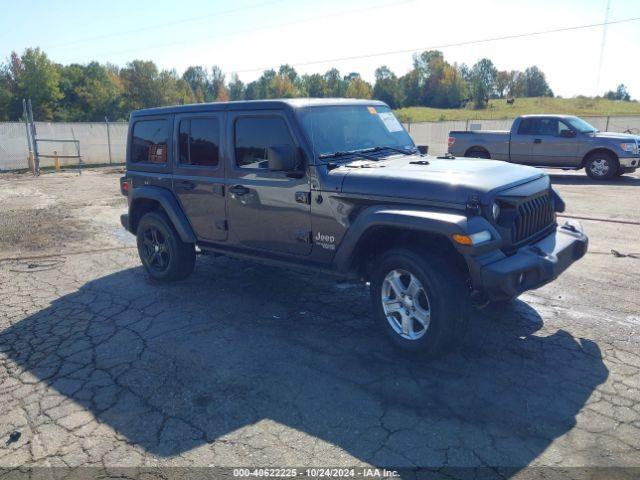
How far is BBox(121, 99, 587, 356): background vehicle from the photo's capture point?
386 cm

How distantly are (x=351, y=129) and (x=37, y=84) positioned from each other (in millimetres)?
62952

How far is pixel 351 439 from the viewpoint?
3201 mm

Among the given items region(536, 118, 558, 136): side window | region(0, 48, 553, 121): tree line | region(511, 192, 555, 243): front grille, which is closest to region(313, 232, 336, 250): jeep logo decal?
A: region(511, 192, 555, 243): front grille

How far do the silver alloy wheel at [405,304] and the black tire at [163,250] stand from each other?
2792mm

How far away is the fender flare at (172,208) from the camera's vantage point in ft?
19.2

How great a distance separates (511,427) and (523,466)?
0.38 m

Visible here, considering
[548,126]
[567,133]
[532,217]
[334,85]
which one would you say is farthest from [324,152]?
[334,85]

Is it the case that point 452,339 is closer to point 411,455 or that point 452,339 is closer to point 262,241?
point 411,455

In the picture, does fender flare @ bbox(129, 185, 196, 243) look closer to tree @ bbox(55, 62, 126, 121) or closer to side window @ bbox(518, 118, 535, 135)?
side window @ bbox(518, 118, 535, 135)

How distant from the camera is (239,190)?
519 centimetres

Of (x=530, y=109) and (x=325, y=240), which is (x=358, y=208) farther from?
(x=530, y=109)

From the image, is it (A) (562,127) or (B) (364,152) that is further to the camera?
(A) (562,127)

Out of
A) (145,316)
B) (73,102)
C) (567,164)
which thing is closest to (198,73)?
(73,102)

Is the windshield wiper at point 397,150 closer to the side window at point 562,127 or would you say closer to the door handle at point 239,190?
the door handle at point 239,190
